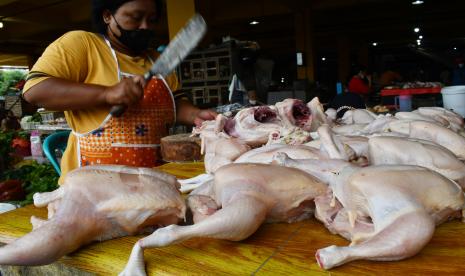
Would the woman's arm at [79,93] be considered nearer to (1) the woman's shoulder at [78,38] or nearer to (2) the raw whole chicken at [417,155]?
(1) the woman's shoulder at [78,38]

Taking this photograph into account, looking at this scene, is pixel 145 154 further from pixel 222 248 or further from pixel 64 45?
pixel 222 248

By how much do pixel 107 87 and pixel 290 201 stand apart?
66.6 inches

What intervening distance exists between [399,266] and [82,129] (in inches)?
97.1

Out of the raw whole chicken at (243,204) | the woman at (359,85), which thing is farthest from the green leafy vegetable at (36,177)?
the woman at (359,85)

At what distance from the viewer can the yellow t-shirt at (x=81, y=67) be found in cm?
262

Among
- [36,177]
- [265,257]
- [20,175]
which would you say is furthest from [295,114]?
[20,175]

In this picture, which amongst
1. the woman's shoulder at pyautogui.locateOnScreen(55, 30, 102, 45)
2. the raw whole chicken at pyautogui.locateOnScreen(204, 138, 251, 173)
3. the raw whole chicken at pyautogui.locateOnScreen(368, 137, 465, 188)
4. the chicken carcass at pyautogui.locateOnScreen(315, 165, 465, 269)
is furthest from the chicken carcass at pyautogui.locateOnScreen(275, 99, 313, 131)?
the woman's shoulder at pyautogui.locateOnScreen(55, 30, 102, 45)

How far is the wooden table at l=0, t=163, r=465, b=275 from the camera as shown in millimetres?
1175

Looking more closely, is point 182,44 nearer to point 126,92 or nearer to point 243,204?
point 126,92

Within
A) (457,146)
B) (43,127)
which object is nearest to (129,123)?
(457,146)

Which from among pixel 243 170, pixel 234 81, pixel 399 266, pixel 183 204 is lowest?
pixel 399 266

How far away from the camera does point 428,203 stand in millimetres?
1265

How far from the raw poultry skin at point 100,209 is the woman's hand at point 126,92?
3.56ft

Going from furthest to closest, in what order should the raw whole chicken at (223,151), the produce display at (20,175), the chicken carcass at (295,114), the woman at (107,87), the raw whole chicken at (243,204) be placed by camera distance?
the produce display at (20,175)
the woman at (107,87)
the chicken carcass at (295,114)
the raw whole chicken at (223,151)
the raw whole chicken at (243,204)
